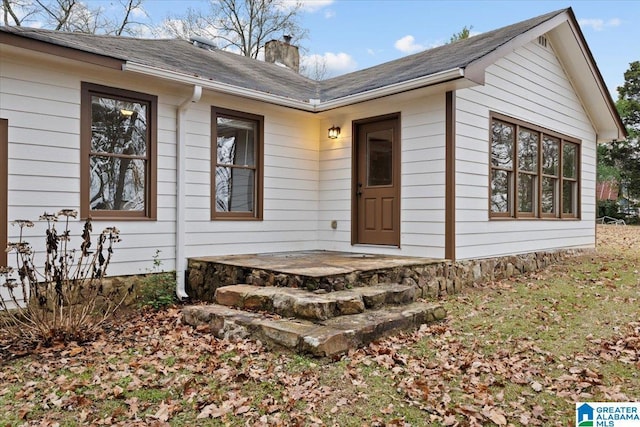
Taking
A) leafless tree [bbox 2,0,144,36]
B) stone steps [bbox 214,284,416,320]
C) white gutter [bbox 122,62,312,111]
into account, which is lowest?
stone steps [bbox 214,284,416,320]

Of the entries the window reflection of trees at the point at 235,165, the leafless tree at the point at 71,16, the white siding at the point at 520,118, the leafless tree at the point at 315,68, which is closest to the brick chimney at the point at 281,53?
the window reflection of trees at the point at 235,165

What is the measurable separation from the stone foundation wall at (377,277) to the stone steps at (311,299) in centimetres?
14

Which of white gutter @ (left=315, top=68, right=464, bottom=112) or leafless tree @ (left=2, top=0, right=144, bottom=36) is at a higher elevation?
leafless tree @ (left=2, top=0, right=144, bottom=36)

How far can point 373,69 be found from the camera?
29.6 ft

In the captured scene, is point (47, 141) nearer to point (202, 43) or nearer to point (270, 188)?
point (270, 188)

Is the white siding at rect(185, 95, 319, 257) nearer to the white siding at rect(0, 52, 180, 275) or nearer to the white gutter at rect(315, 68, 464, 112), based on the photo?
the white gutter at rect(315, 68, 464, 112)

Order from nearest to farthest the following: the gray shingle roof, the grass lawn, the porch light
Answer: the grass lawn
the gray shingle roof
the porch light

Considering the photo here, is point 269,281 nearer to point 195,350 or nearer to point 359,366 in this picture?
point 195,350

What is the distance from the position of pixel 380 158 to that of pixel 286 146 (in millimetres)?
1489

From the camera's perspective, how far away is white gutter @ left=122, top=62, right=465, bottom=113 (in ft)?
17.7

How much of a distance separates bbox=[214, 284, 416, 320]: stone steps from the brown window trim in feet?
7.47

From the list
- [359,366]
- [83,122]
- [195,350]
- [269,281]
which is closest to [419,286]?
[269,281]

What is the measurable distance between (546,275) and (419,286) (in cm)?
292

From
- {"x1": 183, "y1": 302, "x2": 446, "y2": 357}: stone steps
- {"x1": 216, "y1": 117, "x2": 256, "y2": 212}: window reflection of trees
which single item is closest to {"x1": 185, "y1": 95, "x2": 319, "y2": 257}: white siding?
{"x1": 216, "y1": 117, "x2": 256, "y2": 212}: window reflection of trees
